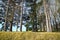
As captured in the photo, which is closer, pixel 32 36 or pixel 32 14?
pixel 32 36

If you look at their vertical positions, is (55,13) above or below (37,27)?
above

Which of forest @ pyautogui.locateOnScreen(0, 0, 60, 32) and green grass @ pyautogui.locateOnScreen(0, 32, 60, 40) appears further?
forest @ pyautogui.locateOnScreen(0, 0, 60, 32)

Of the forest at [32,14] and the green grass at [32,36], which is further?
the forest at [32,14]

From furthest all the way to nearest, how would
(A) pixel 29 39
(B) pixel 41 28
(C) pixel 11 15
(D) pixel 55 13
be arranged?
(B) pixel 41 28 → (D) pixel 55 13 → (C) pixel 11 15 → (A) pixel 29 39

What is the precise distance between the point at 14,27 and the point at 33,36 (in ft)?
46.6

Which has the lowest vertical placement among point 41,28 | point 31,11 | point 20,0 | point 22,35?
→ point 41,28

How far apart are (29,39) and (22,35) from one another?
1.58ft

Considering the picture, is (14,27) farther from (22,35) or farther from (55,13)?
(22,35)

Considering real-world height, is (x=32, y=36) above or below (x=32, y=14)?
below

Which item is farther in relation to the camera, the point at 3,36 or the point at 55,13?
the point at 55,13

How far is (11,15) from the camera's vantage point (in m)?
18.6

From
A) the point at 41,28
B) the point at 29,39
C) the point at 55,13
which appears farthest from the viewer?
the point at 41,28

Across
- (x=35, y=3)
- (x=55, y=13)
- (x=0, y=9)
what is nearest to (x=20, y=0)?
(x=35, y=3)

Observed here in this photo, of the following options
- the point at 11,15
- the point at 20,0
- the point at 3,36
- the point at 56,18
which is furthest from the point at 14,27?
the point at 3,36
